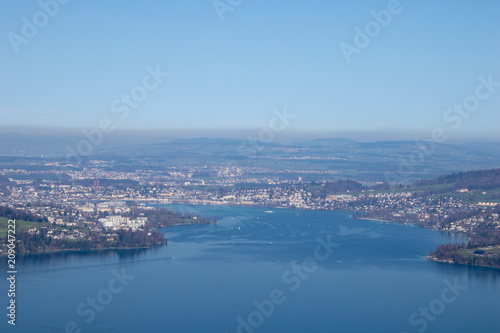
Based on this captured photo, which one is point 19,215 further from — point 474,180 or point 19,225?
point 474,180

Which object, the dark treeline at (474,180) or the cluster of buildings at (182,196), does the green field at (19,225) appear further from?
the dark treeline at (474,180)


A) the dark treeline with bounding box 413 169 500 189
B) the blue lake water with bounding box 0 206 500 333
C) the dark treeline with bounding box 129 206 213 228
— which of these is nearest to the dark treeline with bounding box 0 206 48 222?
the blue lake water with bounding box 0 206 500 333

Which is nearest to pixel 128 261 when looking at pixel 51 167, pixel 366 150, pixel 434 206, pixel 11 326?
pixel 11 326

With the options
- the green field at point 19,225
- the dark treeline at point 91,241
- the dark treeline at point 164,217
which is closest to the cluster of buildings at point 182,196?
the dark treeline at point 164,217

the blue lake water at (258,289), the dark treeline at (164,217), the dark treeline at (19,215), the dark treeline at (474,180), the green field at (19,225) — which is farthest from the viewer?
the dark treeline at (474,180)

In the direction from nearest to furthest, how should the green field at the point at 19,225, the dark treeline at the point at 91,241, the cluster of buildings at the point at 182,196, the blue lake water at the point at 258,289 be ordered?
the blue lake water at the point at 258,289 → the dark treeline at the point at 91,241 → the green field at the point at 19,225 → the cluster of buildings at the point at 182,196

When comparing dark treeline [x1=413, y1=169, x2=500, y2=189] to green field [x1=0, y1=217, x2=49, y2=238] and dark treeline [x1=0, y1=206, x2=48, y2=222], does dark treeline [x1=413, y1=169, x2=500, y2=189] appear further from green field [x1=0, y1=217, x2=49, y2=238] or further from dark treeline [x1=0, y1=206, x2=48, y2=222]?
green field [x1=0, y1=217, x2=49, y2=238]

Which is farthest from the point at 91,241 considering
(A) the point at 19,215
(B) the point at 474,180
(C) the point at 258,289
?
(B) the point at 474,180

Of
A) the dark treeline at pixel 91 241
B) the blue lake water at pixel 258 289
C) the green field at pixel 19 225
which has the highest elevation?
the green field at pixel 19 225

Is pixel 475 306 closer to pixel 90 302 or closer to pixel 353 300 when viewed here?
pixel 353 300

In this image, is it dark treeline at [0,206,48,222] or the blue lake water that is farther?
dark treeline at [0,206,48,222]
